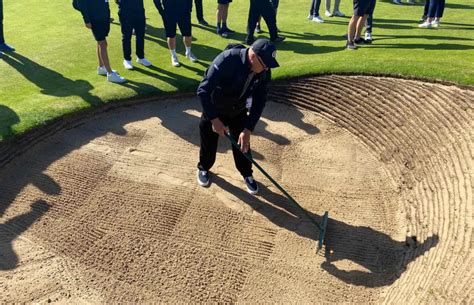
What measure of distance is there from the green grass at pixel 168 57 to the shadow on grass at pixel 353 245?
358 centimetres

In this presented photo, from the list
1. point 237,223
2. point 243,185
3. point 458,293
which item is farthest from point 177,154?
point 458,293

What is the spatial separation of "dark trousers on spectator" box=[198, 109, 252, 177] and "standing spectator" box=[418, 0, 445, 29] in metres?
9.43

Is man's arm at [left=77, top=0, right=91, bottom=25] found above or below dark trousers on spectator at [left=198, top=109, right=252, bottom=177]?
above

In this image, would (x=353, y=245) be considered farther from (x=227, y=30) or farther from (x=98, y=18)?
(x=227, y=30)

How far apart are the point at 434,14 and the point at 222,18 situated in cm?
662

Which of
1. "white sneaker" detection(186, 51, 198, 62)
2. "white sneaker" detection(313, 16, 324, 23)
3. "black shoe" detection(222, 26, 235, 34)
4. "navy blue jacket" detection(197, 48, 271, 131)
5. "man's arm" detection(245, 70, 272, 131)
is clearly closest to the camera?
"navy blue jacket" detection(197, 48, 271, 131)

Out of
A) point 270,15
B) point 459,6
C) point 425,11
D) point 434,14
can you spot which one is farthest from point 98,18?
point 459,6

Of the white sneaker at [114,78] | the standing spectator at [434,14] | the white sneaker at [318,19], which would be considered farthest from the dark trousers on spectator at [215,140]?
the standing spectator at [434,14]

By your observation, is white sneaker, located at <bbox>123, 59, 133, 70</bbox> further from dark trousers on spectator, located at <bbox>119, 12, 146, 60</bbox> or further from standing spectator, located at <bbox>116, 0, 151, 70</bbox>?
dark trousers on spectator, located at <bbox>119, 12, 146, 60</bbox>

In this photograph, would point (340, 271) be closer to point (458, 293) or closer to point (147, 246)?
point (458, 293)

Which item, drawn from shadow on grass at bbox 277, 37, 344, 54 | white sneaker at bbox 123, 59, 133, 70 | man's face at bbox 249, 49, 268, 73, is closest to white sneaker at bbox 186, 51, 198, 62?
white sneaker at bbox 123, 59, 133, 70

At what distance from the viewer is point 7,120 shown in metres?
7.62

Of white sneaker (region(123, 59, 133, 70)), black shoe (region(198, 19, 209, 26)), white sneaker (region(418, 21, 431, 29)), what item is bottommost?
white sneaker (region(123, 59, 133, 70))

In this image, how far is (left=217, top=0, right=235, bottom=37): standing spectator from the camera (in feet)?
40.8
